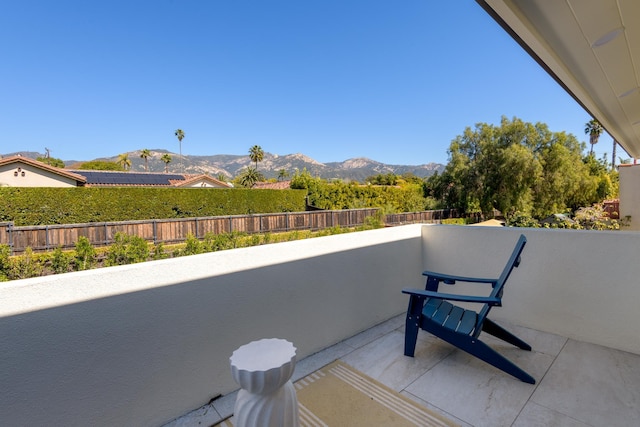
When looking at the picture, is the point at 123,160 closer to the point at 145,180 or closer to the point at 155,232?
the point at 145,180

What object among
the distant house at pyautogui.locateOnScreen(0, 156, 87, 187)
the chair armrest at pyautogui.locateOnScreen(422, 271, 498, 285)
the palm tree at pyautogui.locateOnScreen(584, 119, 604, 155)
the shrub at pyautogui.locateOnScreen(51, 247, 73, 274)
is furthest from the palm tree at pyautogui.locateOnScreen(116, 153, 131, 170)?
the palm tree at pyautogui.locateOnScreen(584, 119, 604, 155)

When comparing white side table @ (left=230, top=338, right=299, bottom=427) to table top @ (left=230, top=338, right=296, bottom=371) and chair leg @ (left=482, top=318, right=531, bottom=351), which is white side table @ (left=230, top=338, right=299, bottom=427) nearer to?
table top @ (left=230, top=338, right=296, bottom=371)

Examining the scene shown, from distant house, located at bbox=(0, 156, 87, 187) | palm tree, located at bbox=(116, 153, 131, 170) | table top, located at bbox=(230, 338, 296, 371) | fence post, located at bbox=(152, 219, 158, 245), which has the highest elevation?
palm tree, located at bbox=(116, 153, 131, 170)

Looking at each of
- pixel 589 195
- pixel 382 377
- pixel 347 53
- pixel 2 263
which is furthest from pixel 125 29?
pixel 589 195

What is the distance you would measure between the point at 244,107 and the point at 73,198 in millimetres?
20693

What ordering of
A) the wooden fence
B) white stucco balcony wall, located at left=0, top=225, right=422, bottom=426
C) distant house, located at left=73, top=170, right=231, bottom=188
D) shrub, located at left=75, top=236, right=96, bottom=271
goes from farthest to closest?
distant house, located at left=73, top=170, right=231, bottom=188 < the wooden fence < shrub, located at left=75, top=236, right=96, bottom=271 < white stucco balcony wall, located at left=0, top=225, right=422, bottom=426

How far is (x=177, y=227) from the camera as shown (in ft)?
39.4

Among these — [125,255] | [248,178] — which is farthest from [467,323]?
[248,178]

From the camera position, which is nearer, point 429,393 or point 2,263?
point 429,393

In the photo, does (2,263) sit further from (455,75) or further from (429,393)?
(455,75)

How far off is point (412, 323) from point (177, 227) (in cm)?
1195

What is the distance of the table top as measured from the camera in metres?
0.96

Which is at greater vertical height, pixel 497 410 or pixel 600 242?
pixel 600 242

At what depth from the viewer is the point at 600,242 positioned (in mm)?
2420
